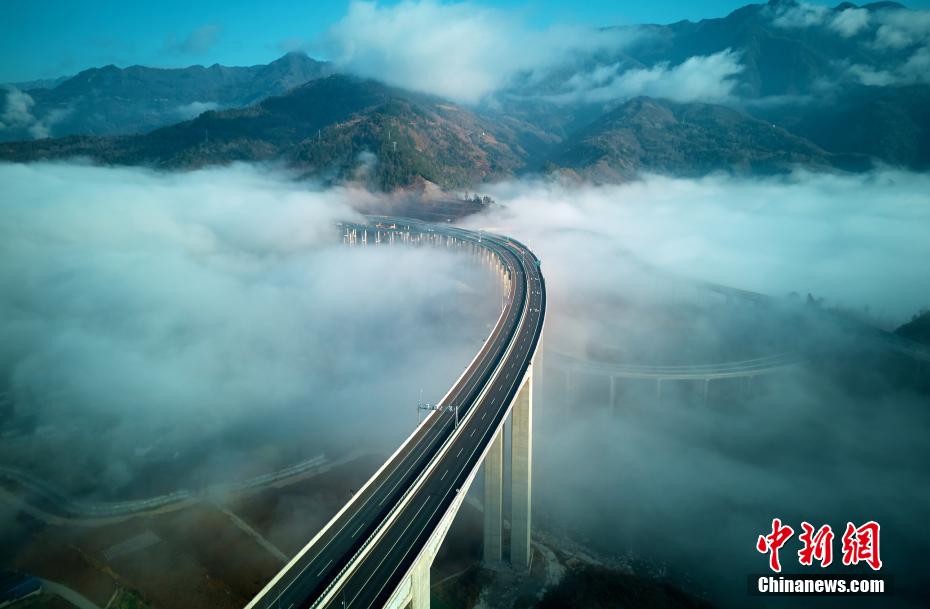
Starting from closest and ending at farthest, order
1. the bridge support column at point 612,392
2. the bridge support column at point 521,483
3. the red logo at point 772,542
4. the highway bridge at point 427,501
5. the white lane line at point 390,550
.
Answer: the white lane line at point 390,550, the highway bridge at point 427,501, the red logo at point 772,542, the bridge support column at point 521,483, the bridge support column at point 612,392

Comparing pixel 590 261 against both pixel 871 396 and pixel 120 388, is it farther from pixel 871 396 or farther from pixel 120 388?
pixel 120 388

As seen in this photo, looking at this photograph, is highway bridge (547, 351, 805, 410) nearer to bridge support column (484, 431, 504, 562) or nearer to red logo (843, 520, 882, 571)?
red logo (843, 520, 882, 571)

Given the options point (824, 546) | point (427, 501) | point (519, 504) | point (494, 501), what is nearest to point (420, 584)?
point (427, 501)

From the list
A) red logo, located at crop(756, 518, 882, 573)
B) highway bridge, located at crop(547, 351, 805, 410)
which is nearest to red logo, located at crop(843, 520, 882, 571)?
red logo, located at crop(756, 518, 882, 573)

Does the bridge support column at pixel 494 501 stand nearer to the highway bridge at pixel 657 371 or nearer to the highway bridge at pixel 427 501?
the highway bridge at pixel 427 501

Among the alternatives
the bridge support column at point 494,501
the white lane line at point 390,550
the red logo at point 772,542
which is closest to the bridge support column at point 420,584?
the white lane line at point 390,550

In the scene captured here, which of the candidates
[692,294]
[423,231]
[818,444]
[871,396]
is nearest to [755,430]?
[818,444]
